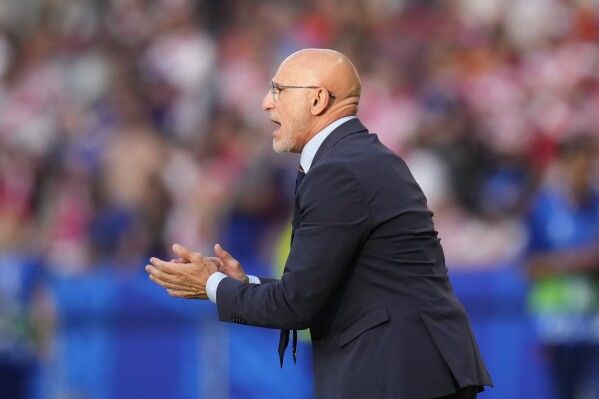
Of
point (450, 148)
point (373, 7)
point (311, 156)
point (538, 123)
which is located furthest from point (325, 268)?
point (373, 7)

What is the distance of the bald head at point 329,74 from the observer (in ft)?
11.7

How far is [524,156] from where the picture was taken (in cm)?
811

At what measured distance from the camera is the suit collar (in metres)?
3.50

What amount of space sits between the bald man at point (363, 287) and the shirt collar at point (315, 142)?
0.04 meters

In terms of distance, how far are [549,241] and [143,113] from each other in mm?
3438

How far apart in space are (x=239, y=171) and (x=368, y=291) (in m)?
4.88

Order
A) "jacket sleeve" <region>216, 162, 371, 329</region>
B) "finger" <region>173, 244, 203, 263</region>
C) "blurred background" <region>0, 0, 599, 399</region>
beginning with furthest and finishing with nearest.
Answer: "blurred background" <region>0, 0, 599, 399</region> < "finger" <region>173, 244, 203, 263</region> < "jacket sleeve" <region>216, 162, 371, 329</region>

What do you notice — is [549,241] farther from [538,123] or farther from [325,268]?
[325,268]

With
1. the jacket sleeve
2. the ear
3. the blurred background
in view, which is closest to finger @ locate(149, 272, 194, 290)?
the jacket sleeve

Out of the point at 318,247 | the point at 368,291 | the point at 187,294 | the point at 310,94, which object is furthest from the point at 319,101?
the point at 187,294

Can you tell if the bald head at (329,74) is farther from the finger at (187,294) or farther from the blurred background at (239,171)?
the blurred background at (239,171)

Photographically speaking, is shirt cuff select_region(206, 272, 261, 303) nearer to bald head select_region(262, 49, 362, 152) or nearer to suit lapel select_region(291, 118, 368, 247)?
suit lapel select_region(291, 118, 368, 247)

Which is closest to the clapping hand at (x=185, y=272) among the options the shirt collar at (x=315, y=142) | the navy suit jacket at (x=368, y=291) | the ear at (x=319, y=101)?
the navy suit jacket at (x=368, y=291)

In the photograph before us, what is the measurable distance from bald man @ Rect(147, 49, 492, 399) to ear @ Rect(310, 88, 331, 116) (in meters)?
0.11
